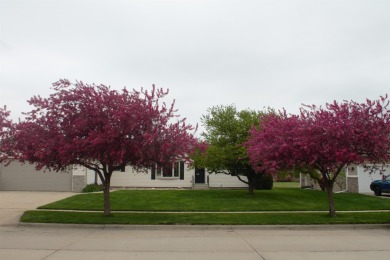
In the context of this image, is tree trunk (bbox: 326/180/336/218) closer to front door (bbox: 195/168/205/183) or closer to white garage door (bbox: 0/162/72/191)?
front door (bbox: 195/168/205/183)

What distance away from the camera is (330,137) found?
510 inches

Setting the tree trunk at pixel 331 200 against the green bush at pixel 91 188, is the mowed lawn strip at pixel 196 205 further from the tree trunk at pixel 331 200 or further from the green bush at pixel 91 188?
the green bush at pixel 91 188

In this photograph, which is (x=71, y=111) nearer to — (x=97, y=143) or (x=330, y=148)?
(x=97, y=143)

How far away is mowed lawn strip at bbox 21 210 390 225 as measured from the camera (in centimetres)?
1274

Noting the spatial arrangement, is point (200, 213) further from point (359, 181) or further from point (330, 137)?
point (359, 181)

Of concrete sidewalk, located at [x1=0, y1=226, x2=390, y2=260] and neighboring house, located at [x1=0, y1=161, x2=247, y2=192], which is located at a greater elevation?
neighboring house, located at [x1=0, y1=161, x2=247, y2=192]

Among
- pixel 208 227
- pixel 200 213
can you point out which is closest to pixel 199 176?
pixel 200 213

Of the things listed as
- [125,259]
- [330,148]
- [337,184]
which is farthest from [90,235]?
[337,184]

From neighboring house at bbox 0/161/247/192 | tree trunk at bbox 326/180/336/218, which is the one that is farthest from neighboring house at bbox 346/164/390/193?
tree trunk at bbox 326/180/336/218

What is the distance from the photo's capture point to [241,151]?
21312 millimetres

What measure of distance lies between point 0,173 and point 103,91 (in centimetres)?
1869

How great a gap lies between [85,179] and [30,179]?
4.20 m

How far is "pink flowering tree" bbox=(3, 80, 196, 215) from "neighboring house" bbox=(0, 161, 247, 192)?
10680mm

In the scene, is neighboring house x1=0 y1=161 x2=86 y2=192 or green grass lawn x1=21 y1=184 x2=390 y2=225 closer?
green grass lawn x1=21 y1=184 x2=390 y2=225
